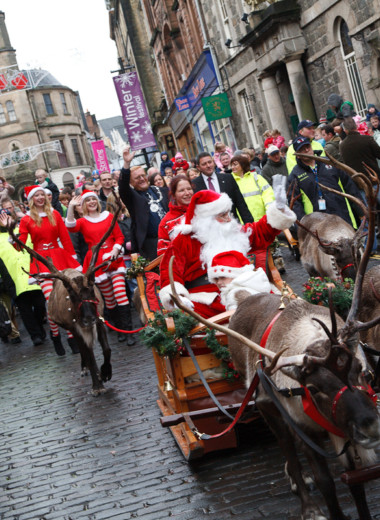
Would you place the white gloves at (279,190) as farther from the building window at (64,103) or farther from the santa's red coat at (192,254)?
the building window at (64,103)

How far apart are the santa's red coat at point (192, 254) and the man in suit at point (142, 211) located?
2923mm

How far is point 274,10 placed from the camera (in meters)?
20.0

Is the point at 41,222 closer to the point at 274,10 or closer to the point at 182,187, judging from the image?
the point at 182,187

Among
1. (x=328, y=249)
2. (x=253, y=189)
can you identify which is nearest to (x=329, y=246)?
(x=328, y=249)

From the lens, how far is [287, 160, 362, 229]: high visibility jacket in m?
9.91

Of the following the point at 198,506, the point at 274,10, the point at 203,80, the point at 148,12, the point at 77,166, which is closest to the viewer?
the point at 198,506

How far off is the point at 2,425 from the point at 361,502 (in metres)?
5.24

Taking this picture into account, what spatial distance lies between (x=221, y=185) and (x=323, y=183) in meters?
1.65

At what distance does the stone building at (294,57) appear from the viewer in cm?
1706

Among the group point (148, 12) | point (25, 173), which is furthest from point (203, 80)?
point (25, 173)

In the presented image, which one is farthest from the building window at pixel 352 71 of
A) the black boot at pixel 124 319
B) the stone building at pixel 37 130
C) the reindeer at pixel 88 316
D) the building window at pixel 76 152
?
the building window at pixel 76 152

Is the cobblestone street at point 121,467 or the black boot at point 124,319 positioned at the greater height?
the black boot at point 124,319

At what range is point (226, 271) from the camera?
19.8ft

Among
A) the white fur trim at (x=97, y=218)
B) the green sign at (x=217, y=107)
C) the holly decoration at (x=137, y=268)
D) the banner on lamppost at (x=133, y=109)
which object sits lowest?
the holly decoration at (x=137, y=268)
